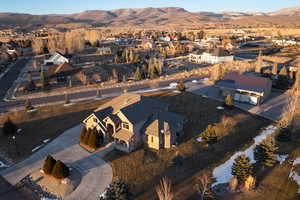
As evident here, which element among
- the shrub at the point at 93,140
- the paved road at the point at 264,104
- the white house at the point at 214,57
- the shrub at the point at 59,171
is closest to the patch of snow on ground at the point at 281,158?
the paved road at the point at 264,104

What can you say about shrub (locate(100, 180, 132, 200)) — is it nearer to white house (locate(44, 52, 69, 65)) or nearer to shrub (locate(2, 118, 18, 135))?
shrub (locate(2, 118, 18, 135))

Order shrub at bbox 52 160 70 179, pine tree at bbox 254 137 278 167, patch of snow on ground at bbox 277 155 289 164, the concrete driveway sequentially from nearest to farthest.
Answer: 1. the concrete driveway
2. shrub at bbox 52 160 70 179
3. pine tree at bbox 254 137 278 167
4. patch of snow on ground at bbox 277 155 289 164

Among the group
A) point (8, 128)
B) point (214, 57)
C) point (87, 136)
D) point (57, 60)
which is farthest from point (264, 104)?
point (57, 60)

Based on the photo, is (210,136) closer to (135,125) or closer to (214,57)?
(135,125)

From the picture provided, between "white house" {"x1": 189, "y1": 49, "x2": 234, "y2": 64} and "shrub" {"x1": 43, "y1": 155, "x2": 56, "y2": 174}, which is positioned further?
"white house" {"x1": 189, "y1": 49, "x2": 234, "y2": 64}

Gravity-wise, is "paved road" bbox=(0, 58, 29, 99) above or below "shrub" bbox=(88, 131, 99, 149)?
above

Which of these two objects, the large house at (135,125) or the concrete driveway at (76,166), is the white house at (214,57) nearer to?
the large house at (135,125)

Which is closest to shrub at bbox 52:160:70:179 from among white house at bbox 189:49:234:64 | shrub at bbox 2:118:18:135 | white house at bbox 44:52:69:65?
shrub at bbox 2:118:18:135
